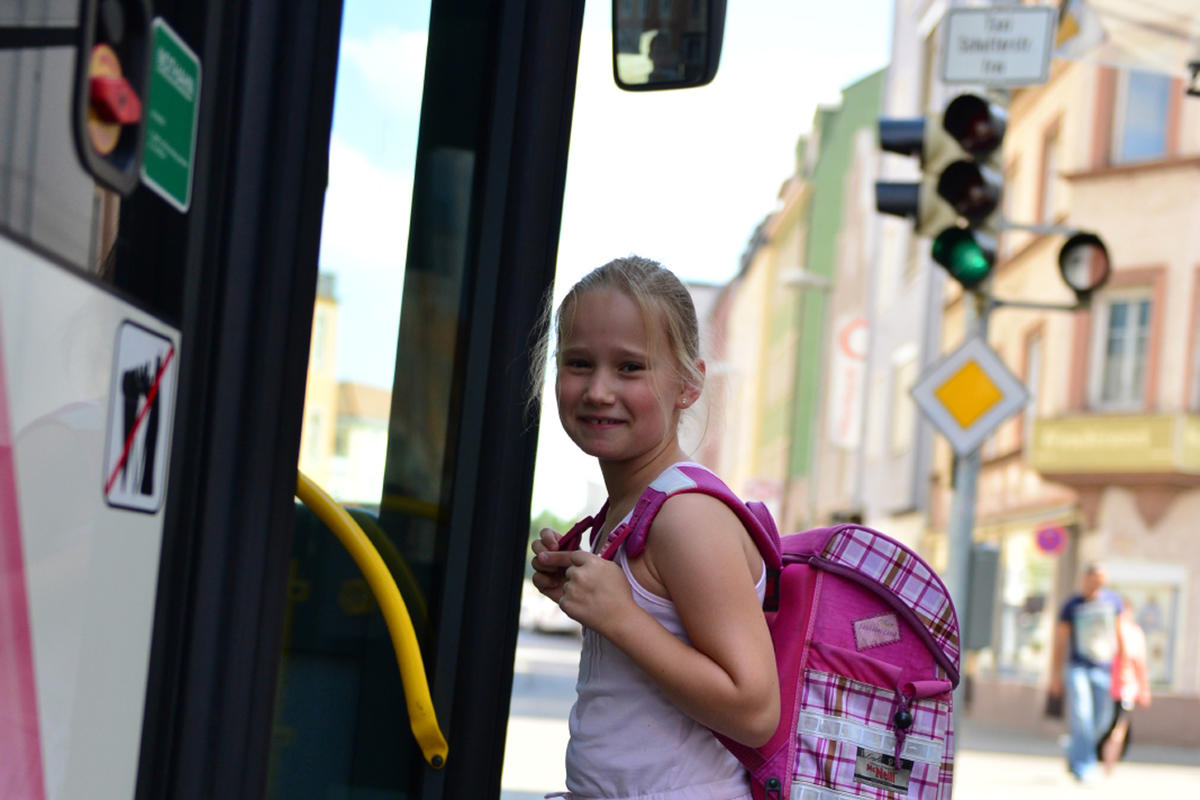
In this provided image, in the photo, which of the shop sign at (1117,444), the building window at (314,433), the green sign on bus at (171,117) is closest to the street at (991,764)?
the shop sign at (1117,444)

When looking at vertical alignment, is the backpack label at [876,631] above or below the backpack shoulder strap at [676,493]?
below

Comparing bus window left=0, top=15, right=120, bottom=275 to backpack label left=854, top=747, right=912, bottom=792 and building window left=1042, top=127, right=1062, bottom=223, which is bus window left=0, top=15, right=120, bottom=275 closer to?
backpack label left=854, top=747, right=912, bottom=792

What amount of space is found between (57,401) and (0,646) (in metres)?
0.21

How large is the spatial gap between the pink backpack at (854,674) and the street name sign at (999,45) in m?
5.91

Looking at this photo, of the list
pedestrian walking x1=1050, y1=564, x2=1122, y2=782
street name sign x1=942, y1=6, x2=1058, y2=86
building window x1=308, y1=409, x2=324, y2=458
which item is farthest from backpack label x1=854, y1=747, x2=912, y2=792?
pedestrian walking x1=1050, y1=564, x2=1122, y2=782

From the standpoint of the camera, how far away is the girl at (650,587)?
1.91 metres

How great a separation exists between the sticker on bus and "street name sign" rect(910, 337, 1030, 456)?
697cm

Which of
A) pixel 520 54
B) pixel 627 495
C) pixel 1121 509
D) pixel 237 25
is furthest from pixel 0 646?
pixel 1121 509

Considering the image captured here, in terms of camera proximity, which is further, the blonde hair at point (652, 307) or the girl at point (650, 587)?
the blonde hair at point (652, 307)

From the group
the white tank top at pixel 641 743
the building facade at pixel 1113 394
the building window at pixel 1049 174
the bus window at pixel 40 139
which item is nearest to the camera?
the bus window at pixel 40 139

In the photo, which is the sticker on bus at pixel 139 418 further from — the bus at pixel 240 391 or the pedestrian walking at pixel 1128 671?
the pedestrian walking at pixel 1128 671

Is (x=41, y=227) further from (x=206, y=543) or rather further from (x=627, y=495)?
(x=627, y=495)

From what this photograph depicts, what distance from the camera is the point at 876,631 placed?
2.10 metres

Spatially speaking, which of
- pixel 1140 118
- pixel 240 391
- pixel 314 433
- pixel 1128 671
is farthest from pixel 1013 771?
pixel 240 391
